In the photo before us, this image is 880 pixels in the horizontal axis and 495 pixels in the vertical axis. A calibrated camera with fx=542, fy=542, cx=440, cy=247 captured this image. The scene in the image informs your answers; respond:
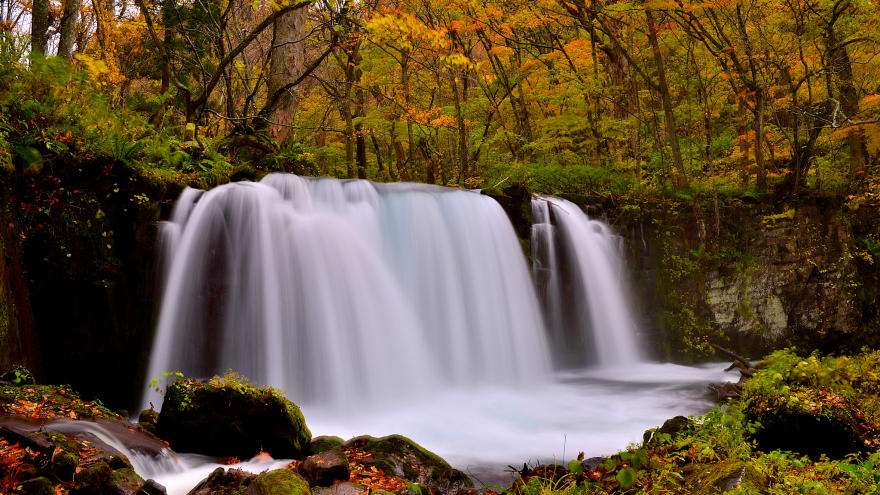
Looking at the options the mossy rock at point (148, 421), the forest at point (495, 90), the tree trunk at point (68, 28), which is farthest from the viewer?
the tree trunk at point (68, 28)

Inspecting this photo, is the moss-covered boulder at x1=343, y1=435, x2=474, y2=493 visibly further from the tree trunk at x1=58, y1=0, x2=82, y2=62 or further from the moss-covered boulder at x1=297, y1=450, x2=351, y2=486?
the tree trunk at x1=58, y1=0, x2=82, y2=62

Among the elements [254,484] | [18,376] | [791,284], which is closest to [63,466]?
[254,484]

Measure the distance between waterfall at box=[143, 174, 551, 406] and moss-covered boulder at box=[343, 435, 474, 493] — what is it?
283 cm

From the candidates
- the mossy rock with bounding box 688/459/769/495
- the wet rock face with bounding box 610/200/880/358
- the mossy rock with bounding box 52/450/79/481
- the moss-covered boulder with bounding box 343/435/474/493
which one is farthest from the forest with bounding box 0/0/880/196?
the mossy rock with bounding box 688/459/769/495

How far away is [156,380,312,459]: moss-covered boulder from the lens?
4695mm

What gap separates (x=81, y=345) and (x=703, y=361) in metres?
10.3

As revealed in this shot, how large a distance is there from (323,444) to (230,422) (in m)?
0.84

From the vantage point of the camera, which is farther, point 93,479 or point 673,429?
point 673,429

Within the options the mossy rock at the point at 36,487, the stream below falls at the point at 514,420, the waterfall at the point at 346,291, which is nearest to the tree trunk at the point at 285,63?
the waterfall at the point at 346,291

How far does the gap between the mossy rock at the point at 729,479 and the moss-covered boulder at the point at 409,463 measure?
1723mm

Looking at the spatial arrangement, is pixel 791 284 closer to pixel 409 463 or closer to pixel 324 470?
pixel 409 463

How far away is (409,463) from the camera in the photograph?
4309mm

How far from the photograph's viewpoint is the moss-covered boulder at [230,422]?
4.70 metres

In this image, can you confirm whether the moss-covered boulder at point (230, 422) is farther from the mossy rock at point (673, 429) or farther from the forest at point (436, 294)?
the mossy rock at point (673, 429)
